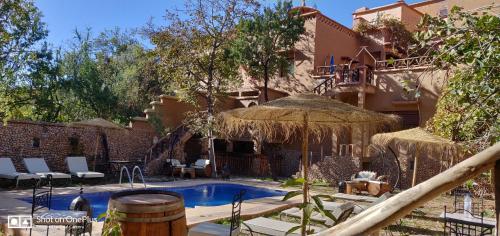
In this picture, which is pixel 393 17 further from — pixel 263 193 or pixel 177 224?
pixel 177 224

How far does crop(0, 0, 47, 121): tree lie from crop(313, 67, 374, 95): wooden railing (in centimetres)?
1328

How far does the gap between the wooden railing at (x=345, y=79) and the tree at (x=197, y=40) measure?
558 centimetres

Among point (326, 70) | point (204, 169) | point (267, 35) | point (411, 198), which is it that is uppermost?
point (267, 35)

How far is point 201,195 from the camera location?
45.0 ft

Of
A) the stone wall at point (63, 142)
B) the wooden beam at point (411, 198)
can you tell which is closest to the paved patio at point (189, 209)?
the stone wall at point (63, 142)

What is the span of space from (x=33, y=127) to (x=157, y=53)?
609 centimetres

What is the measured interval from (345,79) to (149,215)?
17.7 m

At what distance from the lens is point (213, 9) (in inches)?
680

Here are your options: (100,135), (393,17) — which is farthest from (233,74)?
(393,17)

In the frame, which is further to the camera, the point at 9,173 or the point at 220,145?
the point at 220,145

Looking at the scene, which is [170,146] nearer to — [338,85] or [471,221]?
[338,85]

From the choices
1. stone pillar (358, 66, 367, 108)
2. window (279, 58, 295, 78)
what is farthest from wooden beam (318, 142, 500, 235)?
window (279, 58, 295, 78)

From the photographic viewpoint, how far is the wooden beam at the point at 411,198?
3.57 ft

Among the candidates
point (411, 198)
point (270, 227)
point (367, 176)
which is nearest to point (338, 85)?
point (367, 176)
